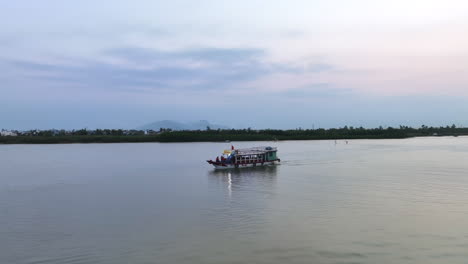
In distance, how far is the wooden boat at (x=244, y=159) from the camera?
3114 cm

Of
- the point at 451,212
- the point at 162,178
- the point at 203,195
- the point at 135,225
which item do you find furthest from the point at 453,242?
the point at 162,178

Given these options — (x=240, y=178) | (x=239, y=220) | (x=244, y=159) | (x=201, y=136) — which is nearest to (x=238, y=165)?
(x=244, y=159)

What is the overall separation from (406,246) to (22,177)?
77.8ft

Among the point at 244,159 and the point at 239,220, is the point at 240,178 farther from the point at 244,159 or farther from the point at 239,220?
the point at 239,220

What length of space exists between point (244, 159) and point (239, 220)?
19.3 m

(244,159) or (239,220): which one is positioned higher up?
(244,159)

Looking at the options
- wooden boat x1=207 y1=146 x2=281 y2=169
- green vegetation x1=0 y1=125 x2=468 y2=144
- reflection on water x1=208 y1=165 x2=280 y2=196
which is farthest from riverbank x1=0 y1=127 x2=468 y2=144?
reflection on water x1=208 y1=165 x2=280 y2=196

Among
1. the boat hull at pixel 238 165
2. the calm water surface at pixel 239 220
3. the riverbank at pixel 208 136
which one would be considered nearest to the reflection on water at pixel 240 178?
the calm water surface at pixel 239 220

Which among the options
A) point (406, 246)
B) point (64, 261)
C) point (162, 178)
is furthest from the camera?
point (162, 178)

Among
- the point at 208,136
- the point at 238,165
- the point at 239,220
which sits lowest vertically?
the point at 239,220

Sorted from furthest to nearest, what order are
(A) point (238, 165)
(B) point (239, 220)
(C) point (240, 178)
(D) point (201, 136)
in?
1. (D) point (201, 136)
2. (A) point (238, 165)
3. (C) point (240, 178)
4. (B) point (239, 220)

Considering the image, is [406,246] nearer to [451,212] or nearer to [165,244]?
[451,212]

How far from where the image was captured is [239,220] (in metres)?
13.2

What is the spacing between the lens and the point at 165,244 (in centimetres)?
1052
